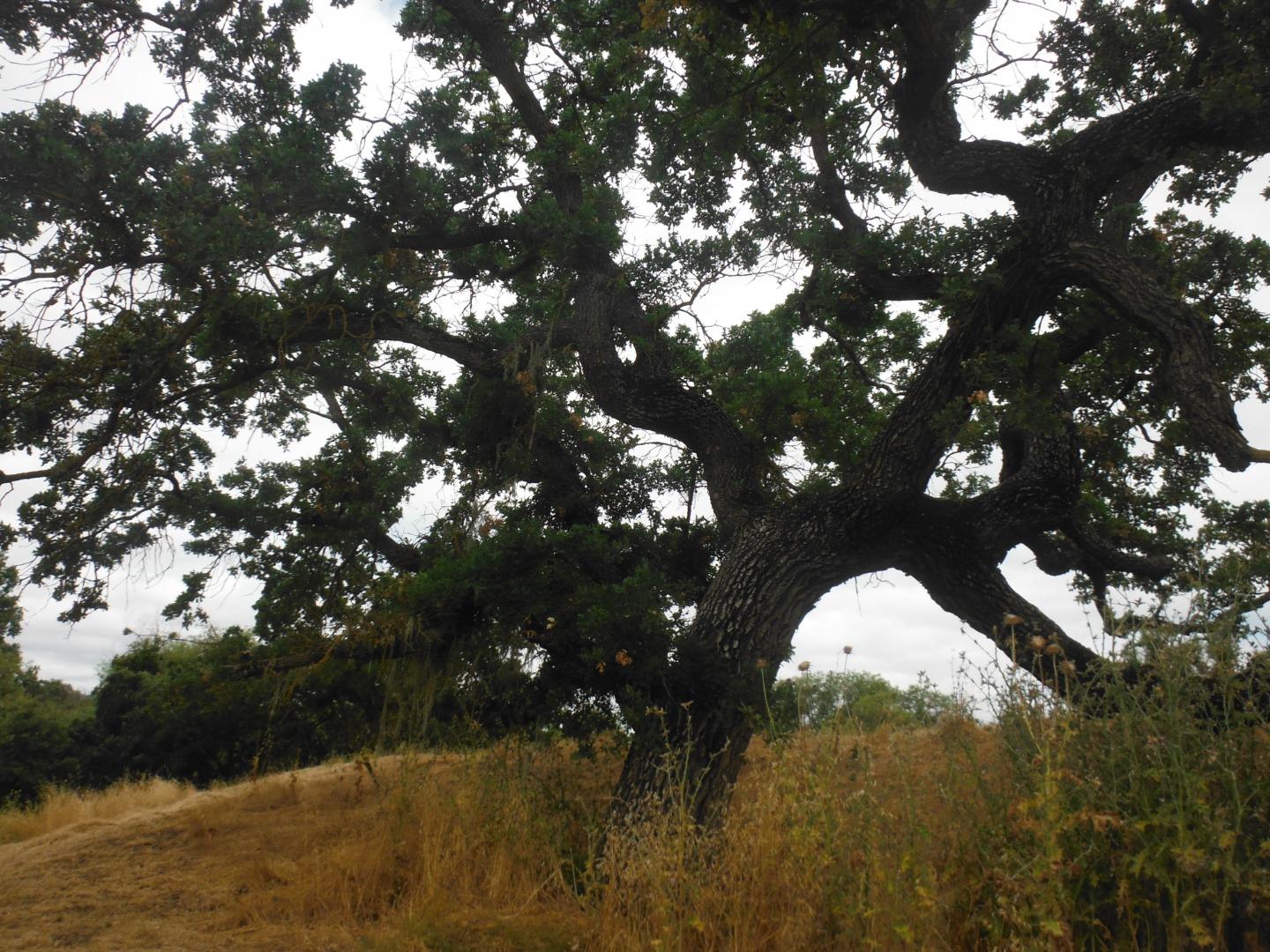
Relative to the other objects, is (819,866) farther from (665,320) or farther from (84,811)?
(84,811)

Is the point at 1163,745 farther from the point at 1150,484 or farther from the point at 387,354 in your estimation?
the point at 387,354

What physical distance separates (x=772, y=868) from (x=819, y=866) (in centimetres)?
35

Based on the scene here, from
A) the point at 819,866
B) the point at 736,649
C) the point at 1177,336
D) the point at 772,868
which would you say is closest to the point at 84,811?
the point at 736,649

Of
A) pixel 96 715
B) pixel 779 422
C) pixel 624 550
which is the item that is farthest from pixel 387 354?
pixel 96 715

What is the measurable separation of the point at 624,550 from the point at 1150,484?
5.70m

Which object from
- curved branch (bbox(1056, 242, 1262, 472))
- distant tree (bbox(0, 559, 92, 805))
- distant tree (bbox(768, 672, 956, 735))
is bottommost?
distant tree (bbox(0, 559, 92, 805))

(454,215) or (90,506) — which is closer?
(90,506)

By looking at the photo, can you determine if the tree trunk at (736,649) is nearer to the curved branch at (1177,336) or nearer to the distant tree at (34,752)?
the curved branch at (1177,336)

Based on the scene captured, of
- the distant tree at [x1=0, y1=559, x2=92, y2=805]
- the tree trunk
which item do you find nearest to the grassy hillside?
the tree trunk

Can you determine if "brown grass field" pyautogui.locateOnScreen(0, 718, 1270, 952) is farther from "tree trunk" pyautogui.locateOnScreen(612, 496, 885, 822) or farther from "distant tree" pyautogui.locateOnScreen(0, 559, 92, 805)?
"distant tree" pyautogui.locateOnScreen(0, 559, 92, 805)

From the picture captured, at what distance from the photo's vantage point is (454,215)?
795cm

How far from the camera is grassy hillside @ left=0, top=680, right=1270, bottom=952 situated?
2596 millimetres

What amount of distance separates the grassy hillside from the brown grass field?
0.6 inches

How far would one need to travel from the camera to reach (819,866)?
2.94 metres
